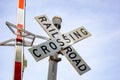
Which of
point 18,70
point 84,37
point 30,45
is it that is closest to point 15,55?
point 18,70

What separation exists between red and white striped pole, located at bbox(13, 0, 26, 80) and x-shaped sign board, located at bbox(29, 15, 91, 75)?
425 millimetres

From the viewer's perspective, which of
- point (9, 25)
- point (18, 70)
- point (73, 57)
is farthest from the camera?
point (73, 57)

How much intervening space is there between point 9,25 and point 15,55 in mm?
931

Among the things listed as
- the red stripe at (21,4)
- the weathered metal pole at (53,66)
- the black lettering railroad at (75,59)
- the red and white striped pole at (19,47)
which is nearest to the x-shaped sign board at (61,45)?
the black lettering railroad at (75,59)

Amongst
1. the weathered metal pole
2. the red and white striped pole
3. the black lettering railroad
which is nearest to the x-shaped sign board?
the black lettering railroad

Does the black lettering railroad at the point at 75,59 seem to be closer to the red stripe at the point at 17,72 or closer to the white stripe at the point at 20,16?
the white stripe at the point at 20,16

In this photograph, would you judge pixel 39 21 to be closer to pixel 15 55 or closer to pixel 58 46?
pixel 58 46

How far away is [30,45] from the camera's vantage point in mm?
4418

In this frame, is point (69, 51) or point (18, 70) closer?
point (18, 70)

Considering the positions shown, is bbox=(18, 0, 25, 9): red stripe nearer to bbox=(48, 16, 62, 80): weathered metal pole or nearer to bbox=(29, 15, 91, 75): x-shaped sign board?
bbox=(29, 15, 91, 75): x-shaped sign board

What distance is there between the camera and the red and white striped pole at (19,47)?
11.0 ft

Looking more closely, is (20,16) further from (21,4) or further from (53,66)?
(53,66)

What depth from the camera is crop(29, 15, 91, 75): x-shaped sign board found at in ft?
14.3

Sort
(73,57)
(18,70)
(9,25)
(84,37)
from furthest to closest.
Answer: (84,37) < (73,57) < (9,25) < (18,70)
